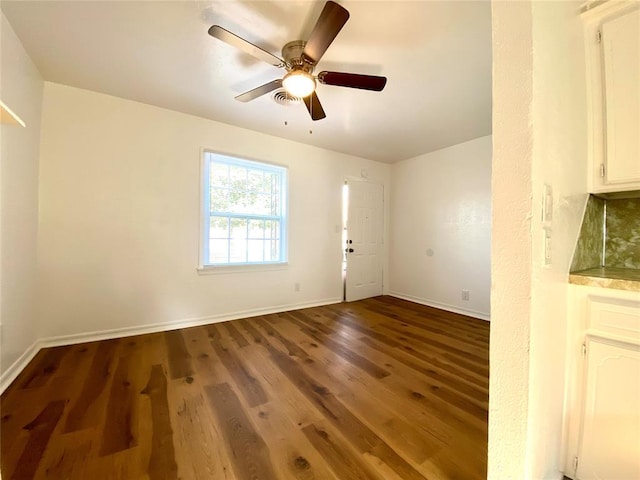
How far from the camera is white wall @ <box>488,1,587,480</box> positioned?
72cm

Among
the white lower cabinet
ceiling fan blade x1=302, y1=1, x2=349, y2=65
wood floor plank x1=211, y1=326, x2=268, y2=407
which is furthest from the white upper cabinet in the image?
wood floor plank x1=211, y1=326, x2=268, y2=407

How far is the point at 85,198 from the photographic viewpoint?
8.25 feet

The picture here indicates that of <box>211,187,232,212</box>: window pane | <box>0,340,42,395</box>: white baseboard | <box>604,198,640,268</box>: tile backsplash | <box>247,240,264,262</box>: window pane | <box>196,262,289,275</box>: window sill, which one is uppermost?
<box>211,187,232,212</box>: window pane

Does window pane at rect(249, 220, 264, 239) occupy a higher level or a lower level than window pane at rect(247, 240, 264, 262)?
higher

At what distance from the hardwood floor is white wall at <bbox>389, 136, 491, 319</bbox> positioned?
3.90ft

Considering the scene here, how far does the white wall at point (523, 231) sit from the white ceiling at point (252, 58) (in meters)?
1.05

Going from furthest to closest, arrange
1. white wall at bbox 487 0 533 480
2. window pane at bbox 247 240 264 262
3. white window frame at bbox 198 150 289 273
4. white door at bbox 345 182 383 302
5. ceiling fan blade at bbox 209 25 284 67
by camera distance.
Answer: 1. white door at bbox 345 182 383 302
2. window pane at bbox 247 240 264 262
3. white window frame at bbox 198 150 289 273
4. ceiling fan blade at bbox 209 25 284 67
5. white wall at bbox 487 0 533 480

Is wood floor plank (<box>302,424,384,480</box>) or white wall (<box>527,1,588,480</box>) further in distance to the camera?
wood floor plank (<box>302,424,384,480</box>)

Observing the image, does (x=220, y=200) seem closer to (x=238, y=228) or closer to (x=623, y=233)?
(x=238, y=228)

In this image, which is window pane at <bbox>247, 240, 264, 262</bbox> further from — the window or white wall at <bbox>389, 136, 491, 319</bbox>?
white wall at <bbox>389, 136, 491, 319</bbox>

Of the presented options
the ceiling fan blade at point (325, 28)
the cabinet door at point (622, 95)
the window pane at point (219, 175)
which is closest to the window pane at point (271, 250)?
the window pane at point (219, 175)

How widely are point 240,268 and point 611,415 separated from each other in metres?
3.25

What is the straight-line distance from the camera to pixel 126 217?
2.69 m

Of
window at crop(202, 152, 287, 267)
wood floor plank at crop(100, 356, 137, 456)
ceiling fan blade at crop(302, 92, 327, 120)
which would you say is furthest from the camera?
window at crop(202, 152, 287, 267)
